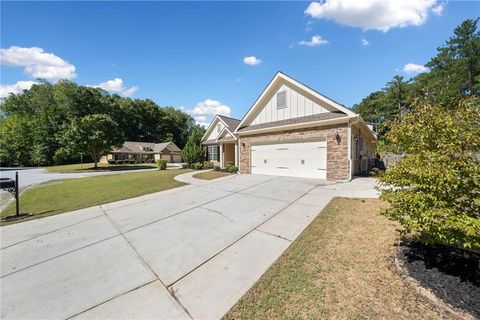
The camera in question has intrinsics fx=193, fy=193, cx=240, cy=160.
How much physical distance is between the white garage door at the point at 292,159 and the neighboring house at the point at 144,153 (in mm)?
37593

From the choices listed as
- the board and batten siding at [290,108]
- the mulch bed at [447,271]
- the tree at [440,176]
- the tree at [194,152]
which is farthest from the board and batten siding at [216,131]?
the mulch bed at [447,271]

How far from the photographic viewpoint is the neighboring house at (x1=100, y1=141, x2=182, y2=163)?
4291 cm

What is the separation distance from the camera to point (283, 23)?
1058 cm

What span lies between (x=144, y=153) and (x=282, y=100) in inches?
1636

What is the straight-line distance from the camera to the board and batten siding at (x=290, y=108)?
11211 millimetres

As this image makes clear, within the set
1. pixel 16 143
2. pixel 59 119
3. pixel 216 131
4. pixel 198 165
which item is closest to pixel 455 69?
pixel 216 131

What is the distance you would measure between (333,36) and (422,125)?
34.7 ft

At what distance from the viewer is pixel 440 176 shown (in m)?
2.52

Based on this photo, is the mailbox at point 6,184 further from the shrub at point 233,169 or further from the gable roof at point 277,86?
the gable roof at point 277,86

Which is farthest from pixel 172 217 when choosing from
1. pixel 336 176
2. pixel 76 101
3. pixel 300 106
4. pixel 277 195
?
pixel 76 101

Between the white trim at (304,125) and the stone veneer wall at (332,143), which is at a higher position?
the white trim at (304,125)

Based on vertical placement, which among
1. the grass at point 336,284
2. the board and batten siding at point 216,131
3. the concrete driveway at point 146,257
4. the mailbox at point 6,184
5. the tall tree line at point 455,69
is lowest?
the concrete driveway at point 146,257

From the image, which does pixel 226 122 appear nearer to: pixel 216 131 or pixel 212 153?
pixel 216 131

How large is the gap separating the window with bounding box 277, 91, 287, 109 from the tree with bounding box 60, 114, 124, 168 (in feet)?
82.3
